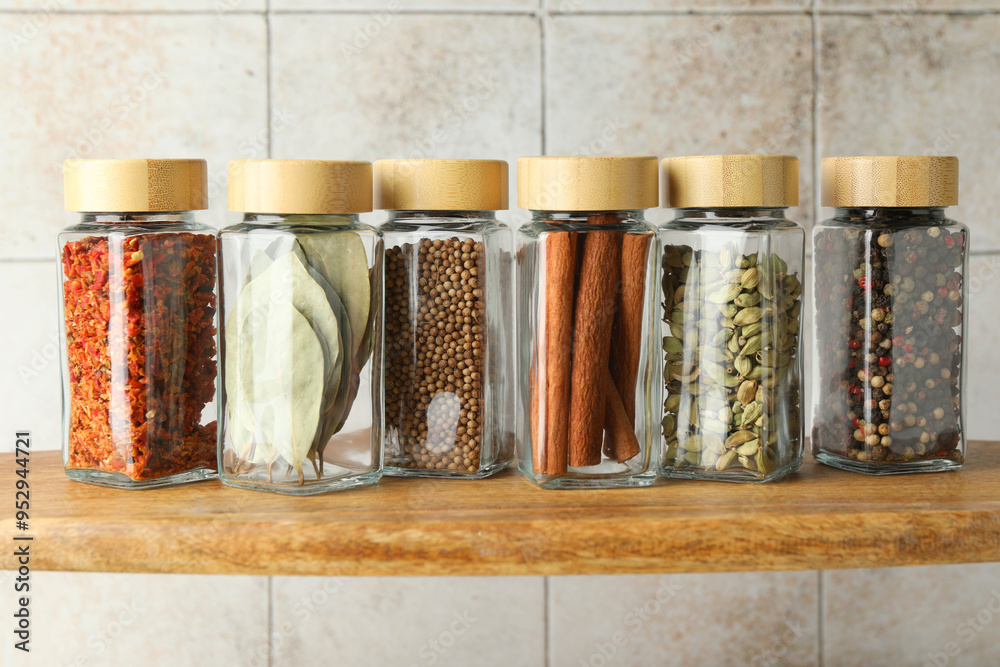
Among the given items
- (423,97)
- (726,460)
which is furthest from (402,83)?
(726,460)

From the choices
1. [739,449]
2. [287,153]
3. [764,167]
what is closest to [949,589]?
[739,449]

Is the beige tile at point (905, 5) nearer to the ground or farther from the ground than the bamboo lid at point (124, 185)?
farther from the ground

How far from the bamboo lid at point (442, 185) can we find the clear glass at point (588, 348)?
1.5 inches

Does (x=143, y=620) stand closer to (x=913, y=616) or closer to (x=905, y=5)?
(x=913, y=616)

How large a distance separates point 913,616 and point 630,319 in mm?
580

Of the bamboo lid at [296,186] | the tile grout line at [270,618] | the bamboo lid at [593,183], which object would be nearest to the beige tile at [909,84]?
the bamboo lid at [593,183]

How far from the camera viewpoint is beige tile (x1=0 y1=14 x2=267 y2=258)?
80cm

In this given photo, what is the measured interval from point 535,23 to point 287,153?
28 centimetres

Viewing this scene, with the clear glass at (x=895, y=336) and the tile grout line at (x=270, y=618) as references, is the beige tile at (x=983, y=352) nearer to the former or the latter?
the clear glass at (x=895, y=336)

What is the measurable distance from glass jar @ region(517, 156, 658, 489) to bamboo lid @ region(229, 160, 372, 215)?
0.12 meters

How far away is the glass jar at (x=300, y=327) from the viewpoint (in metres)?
0.53

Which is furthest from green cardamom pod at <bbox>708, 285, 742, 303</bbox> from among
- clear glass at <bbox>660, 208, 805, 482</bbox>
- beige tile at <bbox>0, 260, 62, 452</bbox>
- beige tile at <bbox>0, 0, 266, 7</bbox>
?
beige tile at <bbox>0, 260, 62, 452</bbox>

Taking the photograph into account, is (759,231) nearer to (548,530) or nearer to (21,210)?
(548,530)

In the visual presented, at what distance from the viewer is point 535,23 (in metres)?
0.81
